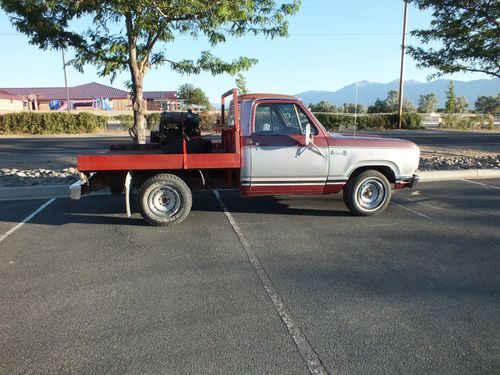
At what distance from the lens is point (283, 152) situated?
6.34m

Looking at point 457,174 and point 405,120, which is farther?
point 405,120

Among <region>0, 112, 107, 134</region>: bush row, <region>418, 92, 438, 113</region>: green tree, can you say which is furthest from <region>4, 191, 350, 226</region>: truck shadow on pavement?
<region>418, 92, 438, 113</region>: green tree

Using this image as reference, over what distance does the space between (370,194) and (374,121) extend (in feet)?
93.8

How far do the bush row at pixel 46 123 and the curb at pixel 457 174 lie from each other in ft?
85.0

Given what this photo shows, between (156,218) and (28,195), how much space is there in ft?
12.2

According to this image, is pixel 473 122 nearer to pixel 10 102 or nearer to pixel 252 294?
pixel 252 294

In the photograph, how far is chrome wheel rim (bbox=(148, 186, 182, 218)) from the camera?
20.4 ft

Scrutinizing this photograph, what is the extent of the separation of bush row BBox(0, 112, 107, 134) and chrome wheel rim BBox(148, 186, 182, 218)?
26.2 m

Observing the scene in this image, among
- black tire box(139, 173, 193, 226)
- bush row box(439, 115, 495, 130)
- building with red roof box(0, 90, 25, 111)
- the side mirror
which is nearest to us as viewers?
the side mirror

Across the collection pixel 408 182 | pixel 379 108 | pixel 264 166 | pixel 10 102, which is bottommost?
pixel 408 182

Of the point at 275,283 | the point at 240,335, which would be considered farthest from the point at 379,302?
the point at 240,335

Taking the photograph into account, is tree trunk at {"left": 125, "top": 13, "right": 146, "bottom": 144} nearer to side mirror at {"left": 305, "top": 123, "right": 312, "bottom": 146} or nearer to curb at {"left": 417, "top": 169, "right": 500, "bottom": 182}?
side mirror at {"left": 305, "top": 123, "right": 312, "bottom": 146}

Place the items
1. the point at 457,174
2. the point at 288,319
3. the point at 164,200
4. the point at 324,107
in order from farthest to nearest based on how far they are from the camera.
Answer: the point at 324,107, the point at 457,174, the point at 164,200, the point at 288,319

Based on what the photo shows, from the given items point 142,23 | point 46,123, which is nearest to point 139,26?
point 142,23
